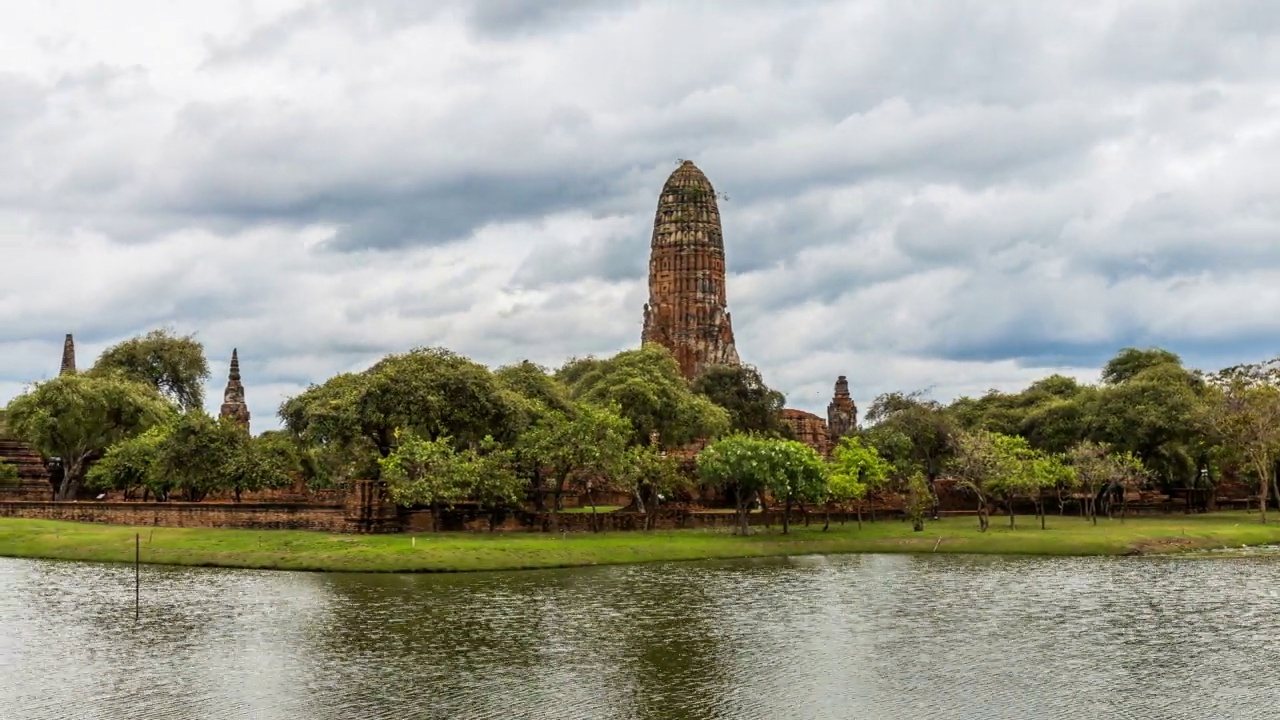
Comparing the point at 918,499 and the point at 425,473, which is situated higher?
the point at 425,473

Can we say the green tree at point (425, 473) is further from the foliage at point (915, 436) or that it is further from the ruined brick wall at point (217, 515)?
the foliage at point (915, 436)

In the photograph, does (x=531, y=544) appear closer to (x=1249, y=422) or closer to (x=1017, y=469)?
(x=1017, y=469)

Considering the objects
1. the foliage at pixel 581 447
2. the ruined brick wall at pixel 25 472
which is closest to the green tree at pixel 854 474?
the foliage at pixel 581 447

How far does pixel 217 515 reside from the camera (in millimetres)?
59375

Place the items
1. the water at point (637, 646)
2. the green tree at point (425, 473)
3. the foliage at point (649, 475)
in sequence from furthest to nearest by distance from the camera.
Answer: the foliage at point (649, 475)
the green tree at point (425, 473)
the water at point (637, 646)

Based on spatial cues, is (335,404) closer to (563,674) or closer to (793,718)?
(563,674)

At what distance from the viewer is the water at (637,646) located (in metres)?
23.5

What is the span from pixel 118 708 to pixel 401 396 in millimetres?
37733

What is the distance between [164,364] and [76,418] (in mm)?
34916

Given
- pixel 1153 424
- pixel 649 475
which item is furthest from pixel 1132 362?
pixel 649 475

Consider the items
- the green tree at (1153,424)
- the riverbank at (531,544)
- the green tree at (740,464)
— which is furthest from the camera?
the green tree at (1153,424)

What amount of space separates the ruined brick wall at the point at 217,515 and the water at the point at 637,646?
38.6ft

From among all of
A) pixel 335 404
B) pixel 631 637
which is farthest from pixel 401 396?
pixel 631 637

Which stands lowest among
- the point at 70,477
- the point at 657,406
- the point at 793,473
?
the point at 793,473
